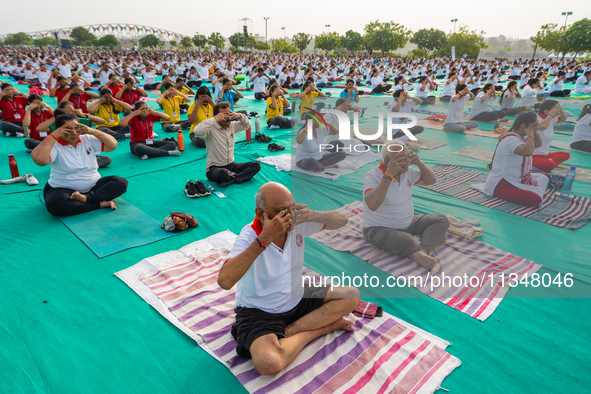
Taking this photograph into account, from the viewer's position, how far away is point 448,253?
12.2 feet

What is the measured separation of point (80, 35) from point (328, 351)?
98178mm

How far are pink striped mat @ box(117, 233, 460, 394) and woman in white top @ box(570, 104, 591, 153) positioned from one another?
20.1 ft

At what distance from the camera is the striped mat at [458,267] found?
10.1 ft

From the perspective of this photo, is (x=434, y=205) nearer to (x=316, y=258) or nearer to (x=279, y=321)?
(x=316, y=258)

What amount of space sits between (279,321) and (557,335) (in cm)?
220

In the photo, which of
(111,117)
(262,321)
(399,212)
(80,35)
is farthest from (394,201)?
(80,35)

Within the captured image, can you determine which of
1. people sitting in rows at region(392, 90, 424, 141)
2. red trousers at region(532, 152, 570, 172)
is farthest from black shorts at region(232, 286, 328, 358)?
people sitting in rows at region(392, 90, 424, 141)

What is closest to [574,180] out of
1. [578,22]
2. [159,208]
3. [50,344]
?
[159,208]

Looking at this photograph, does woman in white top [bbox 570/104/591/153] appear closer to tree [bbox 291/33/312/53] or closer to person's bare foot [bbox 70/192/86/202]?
person's bare foot [bbox 70/192/86/202]

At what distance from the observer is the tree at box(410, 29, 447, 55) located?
50344 mm

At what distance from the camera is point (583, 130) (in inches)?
255

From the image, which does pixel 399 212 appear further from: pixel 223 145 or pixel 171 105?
pixel 171 105

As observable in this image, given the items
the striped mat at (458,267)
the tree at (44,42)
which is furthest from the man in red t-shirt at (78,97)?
the tree at (44,42)

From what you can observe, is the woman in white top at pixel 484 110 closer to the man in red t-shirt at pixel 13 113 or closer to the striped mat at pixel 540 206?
the striped mat at pixel 540 206
